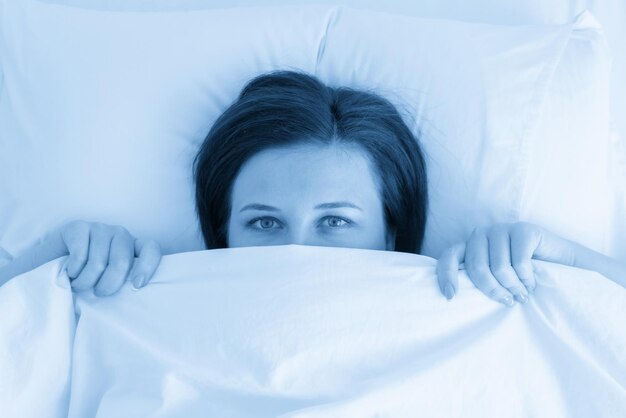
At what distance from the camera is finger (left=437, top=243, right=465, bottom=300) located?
39.3 inches

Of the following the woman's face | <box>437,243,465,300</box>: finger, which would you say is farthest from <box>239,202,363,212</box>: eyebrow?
<box>437,243,465,300</box>: finger

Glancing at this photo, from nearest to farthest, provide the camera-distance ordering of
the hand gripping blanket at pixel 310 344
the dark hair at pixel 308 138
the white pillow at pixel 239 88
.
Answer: the hand gripping blanket at pixel 310 344 < the dark hair at pixel 308 138 < the white pillow at pixel 239 88

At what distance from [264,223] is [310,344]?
253mm

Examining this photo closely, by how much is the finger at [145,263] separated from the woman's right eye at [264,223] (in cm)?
14

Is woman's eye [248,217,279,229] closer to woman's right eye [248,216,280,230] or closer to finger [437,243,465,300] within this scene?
woman's right eye [248,216,280,230]

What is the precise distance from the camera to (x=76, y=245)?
109 cm

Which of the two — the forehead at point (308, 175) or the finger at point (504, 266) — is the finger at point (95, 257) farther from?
the finger at point (504, 266)

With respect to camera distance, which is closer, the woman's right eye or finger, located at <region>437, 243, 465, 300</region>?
finger, located at <region>437, 243, 465, 300</region>

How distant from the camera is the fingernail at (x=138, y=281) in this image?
1043 millimetres

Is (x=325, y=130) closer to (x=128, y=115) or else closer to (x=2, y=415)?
(x=128, y=115)

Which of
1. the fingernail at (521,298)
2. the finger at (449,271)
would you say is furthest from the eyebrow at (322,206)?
the fingernail at (521,298)

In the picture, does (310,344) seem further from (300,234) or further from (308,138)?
(308,138)

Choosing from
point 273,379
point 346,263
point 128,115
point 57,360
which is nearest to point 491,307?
point 346,263

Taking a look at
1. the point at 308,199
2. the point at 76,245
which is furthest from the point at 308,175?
the point at 76,245
